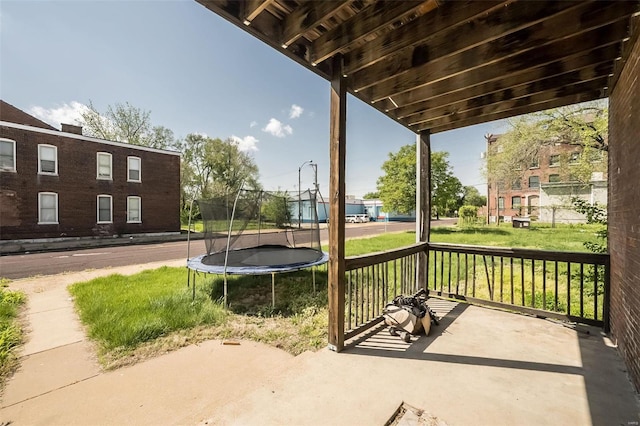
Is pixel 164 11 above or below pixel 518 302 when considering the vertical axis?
above

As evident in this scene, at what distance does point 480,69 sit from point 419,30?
37.0 inches

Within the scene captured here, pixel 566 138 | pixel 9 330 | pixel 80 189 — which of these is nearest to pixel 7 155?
pixel 80 189

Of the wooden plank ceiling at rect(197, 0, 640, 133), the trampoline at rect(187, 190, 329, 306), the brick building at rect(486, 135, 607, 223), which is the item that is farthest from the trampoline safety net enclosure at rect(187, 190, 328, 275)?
the brick building at rect(486, 135, 607, 223)

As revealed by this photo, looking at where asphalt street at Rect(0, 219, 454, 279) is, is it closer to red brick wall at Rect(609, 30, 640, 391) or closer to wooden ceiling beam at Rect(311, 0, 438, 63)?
wooden ceiling beam at Rect(311, 0, 438, 63)

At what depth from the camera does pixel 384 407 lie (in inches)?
67.9

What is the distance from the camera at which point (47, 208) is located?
474 inches

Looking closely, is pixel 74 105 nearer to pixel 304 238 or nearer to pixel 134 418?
pixel 304 238

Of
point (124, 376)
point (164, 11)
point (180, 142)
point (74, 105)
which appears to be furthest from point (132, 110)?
point (124, 376)

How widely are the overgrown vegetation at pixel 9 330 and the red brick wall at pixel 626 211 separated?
200 inches

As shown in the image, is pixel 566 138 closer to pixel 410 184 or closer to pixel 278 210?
pixel 278 210

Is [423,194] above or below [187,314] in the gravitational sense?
above

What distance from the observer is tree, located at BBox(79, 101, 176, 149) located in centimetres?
1866

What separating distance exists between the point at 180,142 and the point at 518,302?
27.2 metres

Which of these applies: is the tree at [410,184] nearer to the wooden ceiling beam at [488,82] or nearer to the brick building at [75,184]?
the brick building at [75,184]
